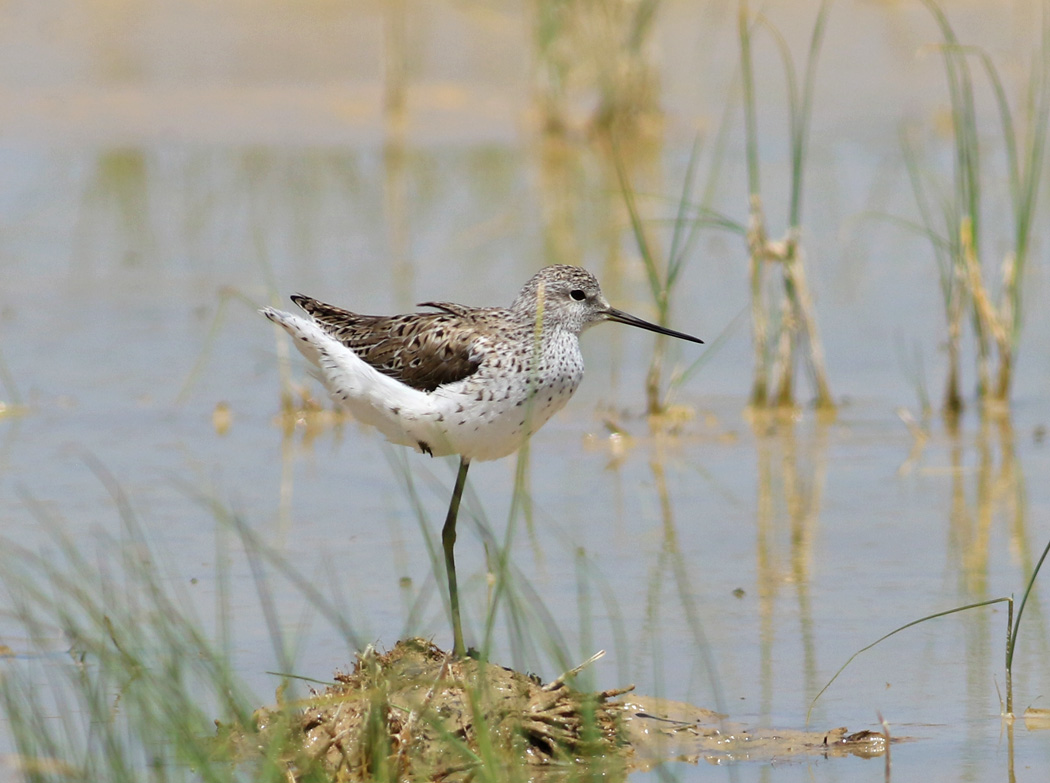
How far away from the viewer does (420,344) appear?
18.2 ft

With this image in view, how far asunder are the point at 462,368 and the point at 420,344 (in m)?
0.26

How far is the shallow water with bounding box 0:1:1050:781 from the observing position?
202 inches

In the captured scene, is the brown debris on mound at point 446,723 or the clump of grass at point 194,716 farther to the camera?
the brown debris on mound at point 446,723

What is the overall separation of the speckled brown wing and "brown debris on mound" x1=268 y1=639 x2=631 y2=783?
3.79ft

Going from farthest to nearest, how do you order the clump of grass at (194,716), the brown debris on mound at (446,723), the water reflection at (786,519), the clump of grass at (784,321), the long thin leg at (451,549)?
1. the clump of grass at (784,321)
2. the water reflection at (786,519)
3. the long thin leg at (451,549)
4. the brown debris on mound at (446,723)
5. the clump of grass at (194,716)

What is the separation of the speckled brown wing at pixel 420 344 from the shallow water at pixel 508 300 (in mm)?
498

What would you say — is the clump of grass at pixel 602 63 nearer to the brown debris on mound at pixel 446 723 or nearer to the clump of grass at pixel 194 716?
the clump of grass at pixel 194 716

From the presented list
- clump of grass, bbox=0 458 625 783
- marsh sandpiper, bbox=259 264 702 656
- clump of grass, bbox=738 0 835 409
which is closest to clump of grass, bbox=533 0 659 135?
clump of grass, bbox=738 0 835 409

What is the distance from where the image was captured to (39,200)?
11969 mm

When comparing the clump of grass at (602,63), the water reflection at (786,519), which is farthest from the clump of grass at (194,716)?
the clump of grass at (602,63)

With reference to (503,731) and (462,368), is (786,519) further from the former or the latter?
(503,731)

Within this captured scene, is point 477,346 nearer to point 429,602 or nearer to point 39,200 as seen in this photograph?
point 429,602

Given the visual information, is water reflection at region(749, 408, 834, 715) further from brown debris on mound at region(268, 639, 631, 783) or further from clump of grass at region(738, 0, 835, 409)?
brown debris on mound at region(268, 639, 631, 783)

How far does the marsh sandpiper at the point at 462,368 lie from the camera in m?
5.23
